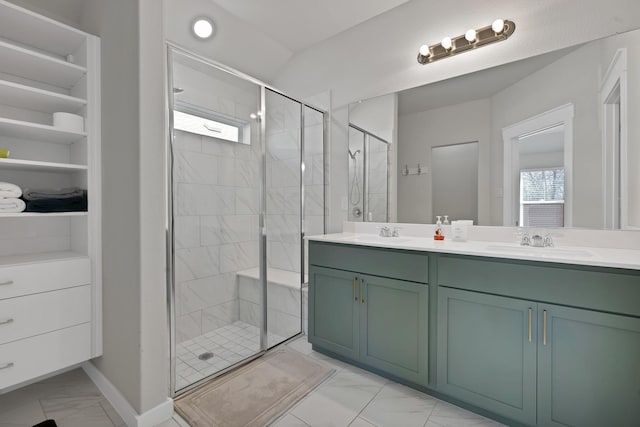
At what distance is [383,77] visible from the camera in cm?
246

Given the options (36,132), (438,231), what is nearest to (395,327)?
(438,231)

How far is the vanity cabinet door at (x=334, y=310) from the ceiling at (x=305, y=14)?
206 cm

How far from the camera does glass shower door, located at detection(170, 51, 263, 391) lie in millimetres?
2326

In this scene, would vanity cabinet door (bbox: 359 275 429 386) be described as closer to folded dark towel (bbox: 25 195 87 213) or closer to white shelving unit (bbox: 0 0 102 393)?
white shelving unit (bbox: 0 0 102 393)

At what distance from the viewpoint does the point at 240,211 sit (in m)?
2.60

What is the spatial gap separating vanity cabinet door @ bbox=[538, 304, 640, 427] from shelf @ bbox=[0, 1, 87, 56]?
2.98m

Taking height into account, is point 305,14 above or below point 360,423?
above

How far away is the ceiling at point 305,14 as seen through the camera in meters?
2.35

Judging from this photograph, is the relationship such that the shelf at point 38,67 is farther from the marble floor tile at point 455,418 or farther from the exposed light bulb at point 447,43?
the marble floor tile at point 455,418

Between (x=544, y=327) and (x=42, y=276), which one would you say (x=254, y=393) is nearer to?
(x=42, y=276)

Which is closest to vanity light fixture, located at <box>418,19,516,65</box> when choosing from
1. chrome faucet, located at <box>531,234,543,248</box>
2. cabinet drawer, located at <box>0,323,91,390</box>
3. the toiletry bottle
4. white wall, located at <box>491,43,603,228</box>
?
white wall, located at <box>491,43,603,228</box>

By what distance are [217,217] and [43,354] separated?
4.38 feet

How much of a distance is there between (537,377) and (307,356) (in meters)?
1.46

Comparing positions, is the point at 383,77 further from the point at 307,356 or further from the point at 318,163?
the point at 307,356
